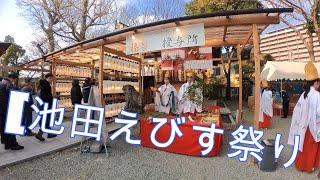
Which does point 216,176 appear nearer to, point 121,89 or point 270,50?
point 121,89

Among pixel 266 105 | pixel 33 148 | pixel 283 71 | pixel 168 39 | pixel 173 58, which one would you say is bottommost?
pixel 33 148

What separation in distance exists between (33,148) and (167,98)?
478 cm

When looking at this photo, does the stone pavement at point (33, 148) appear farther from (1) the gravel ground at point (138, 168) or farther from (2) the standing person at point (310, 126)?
(2) the standing person at point (310, 126)

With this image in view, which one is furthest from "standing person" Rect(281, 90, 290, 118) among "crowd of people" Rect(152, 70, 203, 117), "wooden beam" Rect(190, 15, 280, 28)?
"wooden beam" Rect(190, 15, 280, 28)

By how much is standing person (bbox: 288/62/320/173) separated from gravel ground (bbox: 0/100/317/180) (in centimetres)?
25

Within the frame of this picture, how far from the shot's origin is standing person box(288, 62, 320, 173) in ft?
16.1

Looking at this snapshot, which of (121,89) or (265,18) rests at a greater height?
(265,18)

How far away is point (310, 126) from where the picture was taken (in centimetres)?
496

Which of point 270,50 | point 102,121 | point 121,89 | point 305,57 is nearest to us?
point 102,121

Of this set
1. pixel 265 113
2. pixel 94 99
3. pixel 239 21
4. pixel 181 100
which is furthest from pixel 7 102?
pixel 265 113

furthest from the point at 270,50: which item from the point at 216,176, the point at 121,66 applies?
the point at 216,176

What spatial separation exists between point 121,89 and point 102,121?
445 centimetres

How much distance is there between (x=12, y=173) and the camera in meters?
4.90

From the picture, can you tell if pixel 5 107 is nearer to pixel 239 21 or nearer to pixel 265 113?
pixel 239 21
